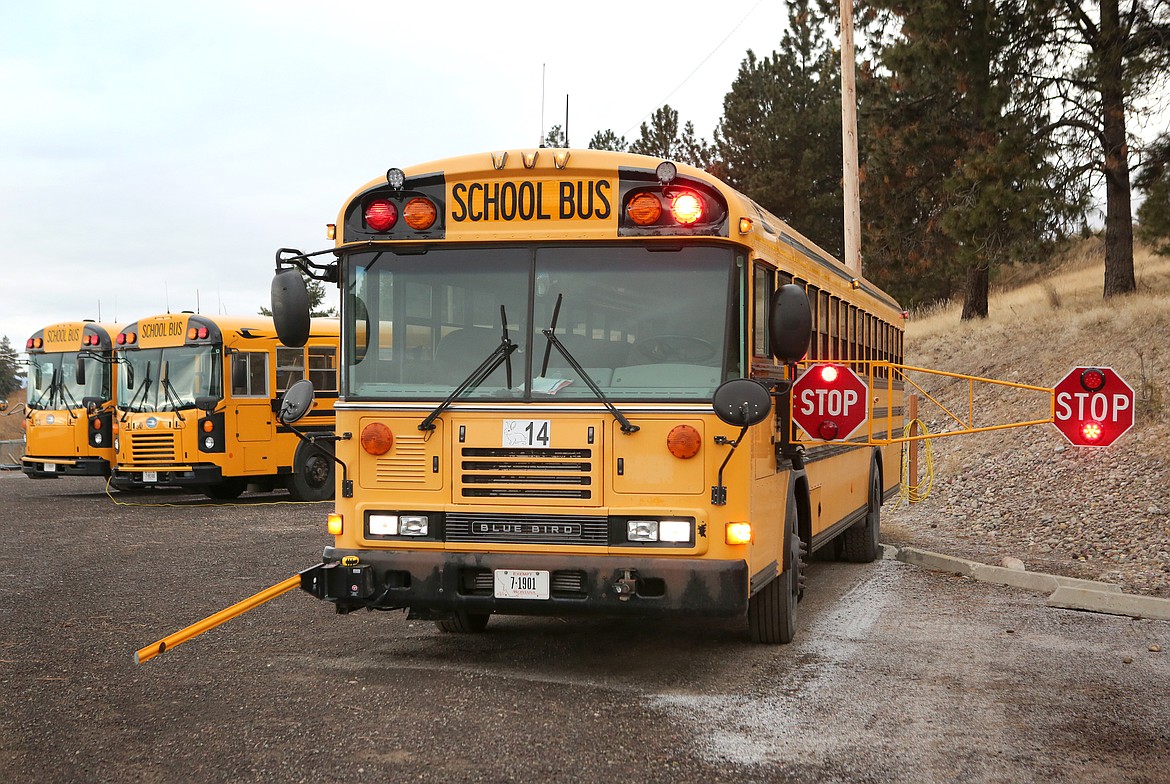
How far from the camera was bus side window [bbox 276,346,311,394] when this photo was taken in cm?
1898

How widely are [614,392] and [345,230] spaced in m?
1.78

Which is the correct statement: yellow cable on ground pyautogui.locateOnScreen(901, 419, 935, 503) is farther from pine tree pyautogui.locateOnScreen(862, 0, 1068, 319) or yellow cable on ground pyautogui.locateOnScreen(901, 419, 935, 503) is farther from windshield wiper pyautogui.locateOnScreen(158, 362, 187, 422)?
windshield wiper pyautogui.locateOnScreen(158, 362, 187, 422)

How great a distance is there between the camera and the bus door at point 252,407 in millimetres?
18547

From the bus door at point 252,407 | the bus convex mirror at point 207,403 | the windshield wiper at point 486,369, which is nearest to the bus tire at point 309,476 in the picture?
the bus door at point 252,407

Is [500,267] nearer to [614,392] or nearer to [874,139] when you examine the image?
[614,392]

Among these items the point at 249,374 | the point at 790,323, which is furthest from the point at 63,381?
the point at 790,323

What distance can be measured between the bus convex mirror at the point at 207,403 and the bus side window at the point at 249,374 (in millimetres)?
300

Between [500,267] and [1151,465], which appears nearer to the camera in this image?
[500,267]

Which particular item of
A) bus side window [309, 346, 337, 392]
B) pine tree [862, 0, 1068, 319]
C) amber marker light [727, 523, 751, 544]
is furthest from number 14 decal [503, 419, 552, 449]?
pine tree [862, 0, 1068, 319]

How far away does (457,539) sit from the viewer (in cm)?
657

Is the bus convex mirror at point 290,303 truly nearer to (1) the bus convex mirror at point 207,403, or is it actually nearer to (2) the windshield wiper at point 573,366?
(2) the windshield wiper at point 573,366

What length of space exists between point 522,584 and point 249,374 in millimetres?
13126

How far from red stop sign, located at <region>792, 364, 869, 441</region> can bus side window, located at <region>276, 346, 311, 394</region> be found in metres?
12.2

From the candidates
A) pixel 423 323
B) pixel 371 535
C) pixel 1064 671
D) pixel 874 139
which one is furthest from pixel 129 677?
pixel 874 139
